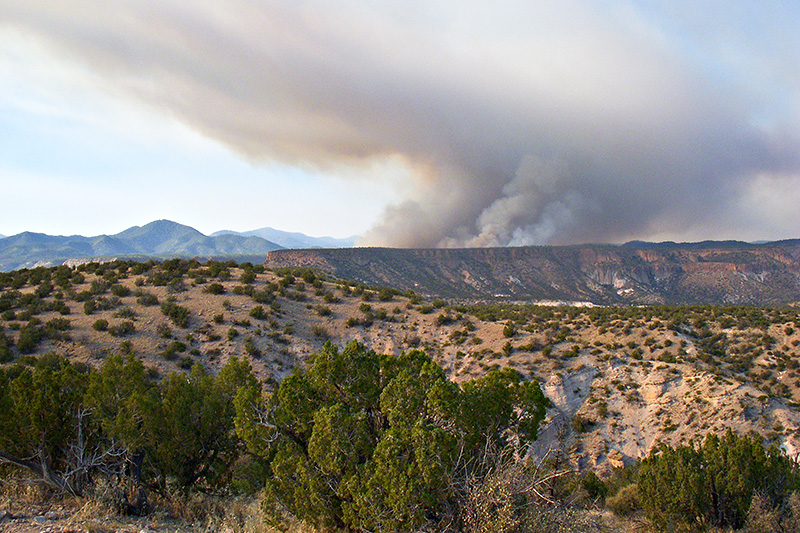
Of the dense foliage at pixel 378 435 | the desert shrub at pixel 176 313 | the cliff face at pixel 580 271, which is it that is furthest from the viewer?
the cliff face at pixel 580 271

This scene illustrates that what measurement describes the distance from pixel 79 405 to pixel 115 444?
4.41 feet

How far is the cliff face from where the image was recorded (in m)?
124

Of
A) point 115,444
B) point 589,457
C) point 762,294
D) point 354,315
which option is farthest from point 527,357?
point 762,294

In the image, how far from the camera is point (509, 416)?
31.4 feet

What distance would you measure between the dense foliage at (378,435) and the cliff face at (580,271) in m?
102

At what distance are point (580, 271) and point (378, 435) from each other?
16101 centimetres

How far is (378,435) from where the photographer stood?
9.12 metres

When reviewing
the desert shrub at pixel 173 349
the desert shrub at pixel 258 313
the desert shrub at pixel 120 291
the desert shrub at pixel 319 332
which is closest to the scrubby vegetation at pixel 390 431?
the desert shrub at pixel 173 349

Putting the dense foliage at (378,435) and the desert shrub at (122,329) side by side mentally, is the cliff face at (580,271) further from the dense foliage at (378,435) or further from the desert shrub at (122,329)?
the dense foliage at (378,435)

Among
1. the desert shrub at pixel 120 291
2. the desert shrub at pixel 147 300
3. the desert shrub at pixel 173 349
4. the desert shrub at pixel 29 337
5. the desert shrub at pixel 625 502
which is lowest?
the desert shrub at pixel 625 502

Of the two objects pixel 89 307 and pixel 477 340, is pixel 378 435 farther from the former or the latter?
pixel 89 307

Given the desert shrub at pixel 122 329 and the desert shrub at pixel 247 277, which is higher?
the desert shrub at pixel 247 277

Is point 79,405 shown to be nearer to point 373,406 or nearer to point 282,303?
point 373,406

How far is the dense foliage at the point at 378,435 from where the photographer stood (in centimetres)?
753
